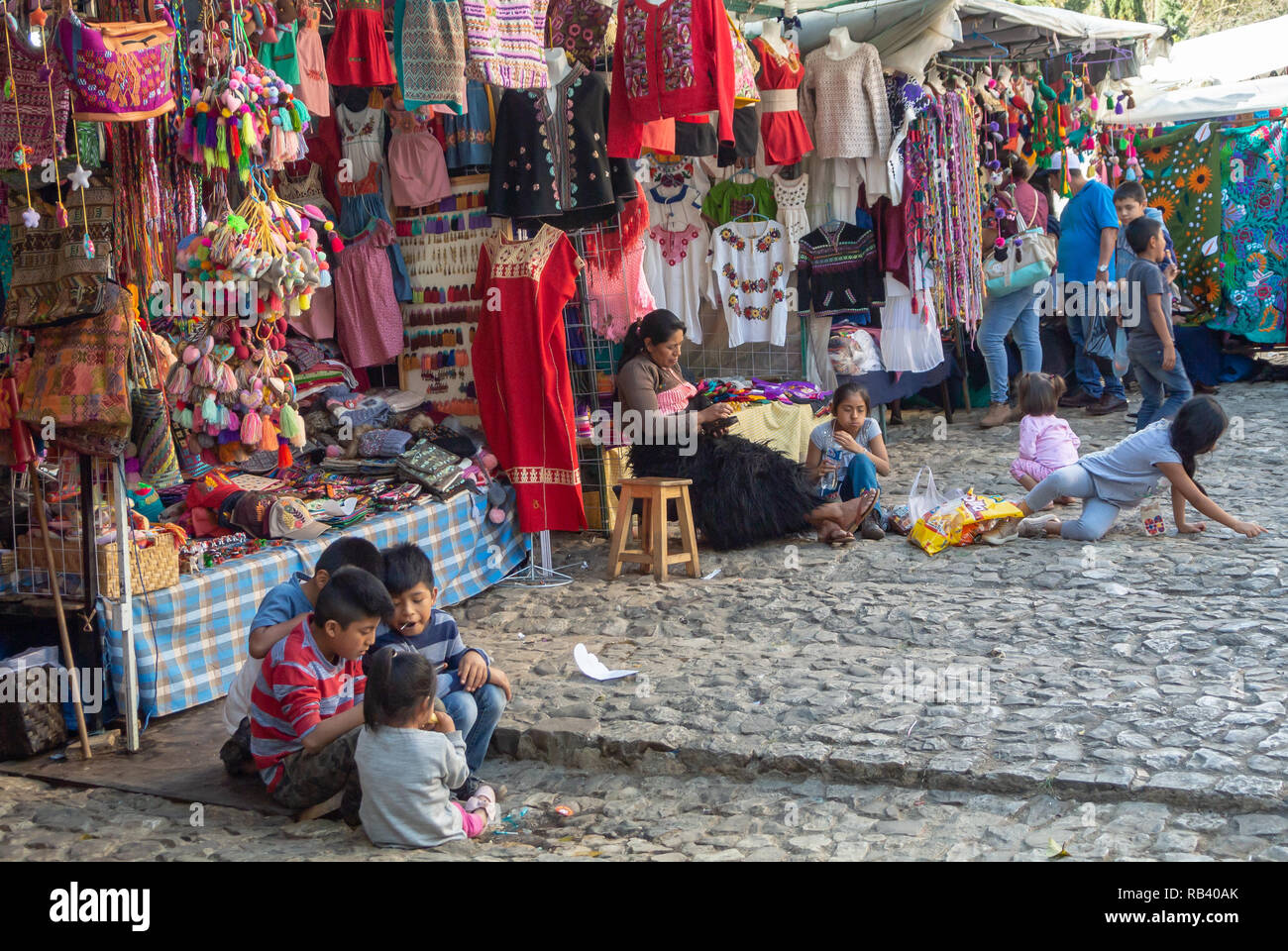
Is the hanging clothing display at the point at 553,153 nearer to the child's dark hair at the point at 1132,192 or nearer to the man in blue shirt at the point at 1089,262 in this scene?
the man in blue shirt at the point at 1089,262

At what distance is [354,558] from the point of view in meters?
4.37

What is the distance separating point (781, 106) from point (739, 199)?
964 millimetres

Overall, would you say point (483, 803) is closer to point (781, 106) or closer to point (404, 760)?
point (404, 760)

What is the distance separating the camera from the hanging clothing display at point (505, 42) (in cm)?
600

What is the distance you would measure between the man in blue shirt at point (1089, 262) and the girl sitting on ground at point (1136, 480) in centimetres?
371

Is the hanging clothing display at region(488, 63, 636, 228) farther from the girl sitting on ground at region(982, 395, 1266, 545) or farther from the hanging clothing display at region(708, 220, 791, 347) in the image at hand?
the girl sitting on ground at region(982, 395, 1266, 545)

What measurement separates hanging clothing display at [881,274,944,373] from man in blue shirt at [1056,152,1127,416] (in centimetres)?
171

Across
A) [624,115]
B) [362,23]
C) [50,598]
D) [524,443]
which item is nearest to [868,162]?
[624,115]

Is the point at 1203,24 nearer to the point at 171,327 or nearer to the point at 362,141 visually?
the point at 362,141

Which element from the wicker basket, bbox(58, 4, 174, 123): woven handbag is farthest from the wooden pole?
bbox(58, 4, 174, 123): woven handbag

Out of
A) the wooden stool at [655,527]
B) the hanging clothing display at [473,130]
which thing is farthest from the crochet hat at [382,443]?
the hanging clothing display at [473,130]

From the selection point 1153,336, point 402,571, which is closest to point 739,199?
point 1153,336

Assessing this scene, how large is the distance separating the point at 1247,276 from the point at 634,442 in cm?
725

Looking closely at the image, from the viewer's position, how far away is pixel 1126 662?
17.1 feet
